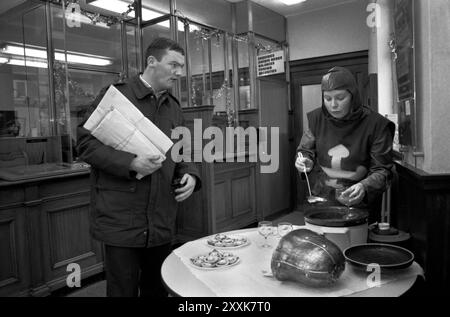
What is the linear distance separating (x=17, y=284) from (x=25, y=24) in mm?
2712

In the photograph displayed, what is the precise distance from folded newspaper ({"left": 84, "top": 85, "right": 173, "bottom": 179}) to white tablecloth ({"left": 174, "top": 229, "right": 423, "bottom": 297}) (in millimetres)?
496

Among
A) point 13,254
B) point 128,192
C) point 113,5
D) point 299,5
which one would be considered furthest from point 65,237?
point 299,5

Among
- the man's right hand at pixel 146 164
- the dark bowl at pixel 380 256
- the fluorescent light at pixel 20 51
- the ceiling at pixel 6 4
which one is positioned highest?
the ceiling at pixel 6 4

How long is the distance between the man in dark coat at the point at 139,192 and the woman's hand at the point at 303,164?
0.55m

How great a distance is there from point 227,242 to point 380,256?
24.1 inches

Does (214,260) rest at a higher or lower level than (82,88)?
lower

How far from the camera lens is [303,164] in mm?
1972

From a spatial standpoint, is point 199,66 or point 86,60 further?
point 199,66

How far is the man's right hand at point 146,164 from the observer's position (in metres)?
1.61

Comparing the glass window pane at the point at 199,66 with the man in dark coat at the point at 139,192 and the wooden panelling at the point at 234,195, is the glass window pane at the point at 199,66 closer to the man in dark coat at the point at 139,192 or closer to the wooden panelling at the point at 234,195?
the wooden panelling at the point at 234,195

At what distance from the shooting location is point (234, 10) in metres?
5.24

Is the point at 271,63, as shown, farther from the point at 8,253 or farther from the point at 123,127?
the point at 8,253

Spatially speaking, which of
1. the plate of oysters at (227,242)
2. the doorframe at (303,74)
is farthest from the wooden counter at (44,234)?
the doorframe at (303,74)

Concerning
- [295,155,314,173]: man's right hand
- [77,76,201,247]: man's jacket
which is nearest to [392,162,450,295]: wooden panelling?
[295,155,314,173]: man's right hand
